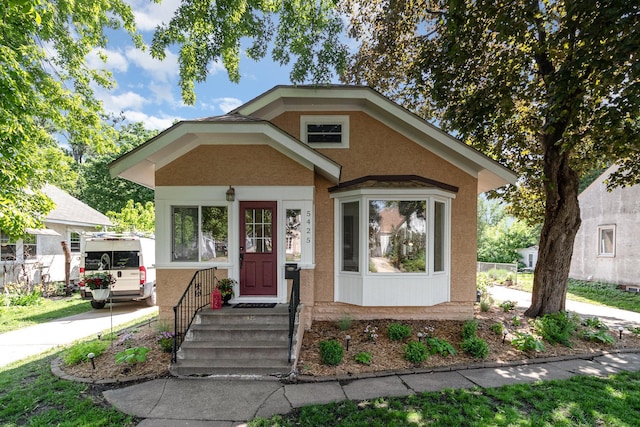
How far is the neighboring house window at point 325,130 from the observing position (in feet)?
24.7

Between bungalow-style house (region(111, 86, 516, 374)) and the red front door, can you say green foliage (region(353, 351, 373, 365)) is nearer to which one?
bungalow-style house (region(111, 86, 516, 374))

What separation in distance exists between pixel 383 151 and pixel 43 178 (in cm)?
1021

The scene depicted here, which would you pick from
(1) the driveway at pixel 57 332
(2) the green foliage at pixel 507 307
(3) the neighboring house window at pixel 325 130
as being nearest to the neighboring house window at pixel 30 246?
(1) the driveway at pixel 57 332

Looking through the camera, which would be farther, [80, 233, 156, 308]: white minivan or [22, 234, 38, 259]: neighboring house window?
[22, 234, 38, 259]: neighboring house window

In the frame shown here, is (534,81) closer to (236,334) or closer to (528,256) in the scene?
(236,334)

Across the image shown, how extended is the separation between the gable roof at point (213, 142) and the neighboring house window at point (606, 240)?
51.7 ft

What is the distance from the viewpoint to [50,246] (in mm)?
13266

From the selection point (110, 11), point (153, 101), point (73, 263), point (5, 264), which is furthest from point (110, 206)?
point (110, 11)

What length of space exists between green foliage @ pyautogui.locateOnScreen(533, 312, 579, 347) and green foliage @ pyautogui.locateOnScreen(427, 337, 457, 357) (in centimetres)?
236

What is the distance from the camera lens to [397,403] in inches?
160

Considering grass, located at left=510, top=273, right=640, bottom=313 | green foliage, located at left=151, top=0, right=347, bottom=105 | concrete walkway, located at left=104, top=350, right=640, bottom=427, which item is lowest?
grass, located at left=510, top=273, right=640, bottom=313

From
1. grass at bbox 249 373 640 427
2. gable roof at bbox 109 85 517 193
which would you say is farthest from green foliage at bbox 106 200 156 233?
grass at bbox 249 373 640 427

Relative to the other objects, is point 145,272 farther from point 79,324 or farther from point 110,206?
point 110,206

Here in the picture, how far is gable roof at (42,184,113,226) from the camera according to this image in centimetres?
1346
